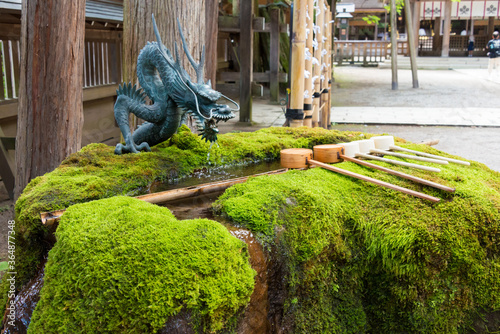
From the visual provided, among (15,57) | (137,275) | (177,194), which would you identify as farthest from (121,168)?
(15,57)

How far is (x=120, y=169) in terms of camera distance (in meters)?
2.85

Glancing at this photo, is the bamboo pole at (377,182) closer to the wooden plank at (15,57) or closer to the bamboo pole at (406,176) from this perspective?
the bamboo pole at (406,176)

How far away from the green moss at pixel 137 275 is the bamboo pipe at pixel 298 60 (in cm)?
387

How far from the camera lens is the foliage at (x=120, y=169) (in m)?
2.26

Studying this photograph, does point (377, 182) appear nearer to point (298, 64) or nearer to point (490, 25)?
point (298, 64)

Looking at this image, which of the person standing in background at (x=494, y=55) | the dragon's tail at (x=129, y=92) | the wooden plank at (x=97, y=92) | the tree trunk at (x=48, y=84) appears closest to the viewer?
the dragon's tail at (x=129, y=92)

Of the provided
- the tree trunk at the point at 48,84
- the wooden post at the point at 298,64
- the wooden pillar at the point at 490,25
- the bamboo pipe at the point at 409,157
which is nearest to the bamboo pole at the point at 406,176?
the bamboo pipe at the point at 409,157

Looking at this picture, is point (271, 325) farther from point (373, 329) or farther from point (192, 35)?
point (192, 35)

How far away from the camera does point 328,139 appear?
385cm

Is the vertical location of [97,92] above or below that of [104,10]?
below

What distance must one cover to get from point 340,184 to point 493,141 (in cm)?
699

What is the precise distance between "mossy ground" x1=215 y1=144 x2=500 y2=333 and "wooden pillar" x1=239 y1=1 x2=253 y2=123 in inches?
259

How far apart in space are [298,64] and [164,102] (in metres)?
2.92

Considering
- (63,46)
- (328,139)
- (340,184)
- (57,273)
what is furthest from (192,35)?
(57,273)
